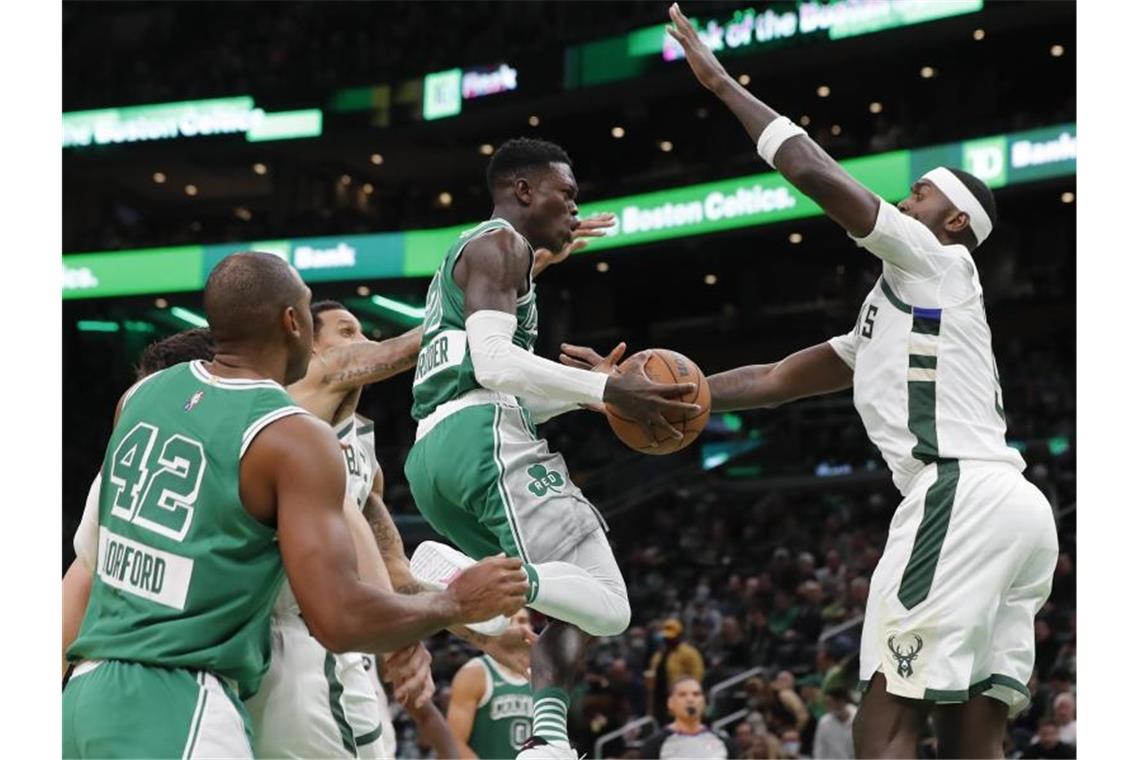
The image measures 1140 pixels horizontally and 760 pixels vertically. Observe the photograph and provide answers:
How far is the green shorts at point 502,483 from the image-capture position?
5.54 m

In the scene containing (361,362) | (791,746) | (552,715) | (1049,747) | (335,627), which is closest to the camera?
(335,627)

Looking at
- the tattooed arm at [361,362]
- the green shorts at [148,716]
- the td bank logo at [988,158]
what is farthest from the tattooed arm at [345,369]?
the td bank logo at [988,158]

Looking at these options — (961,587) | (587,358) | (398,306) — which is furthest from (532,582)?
(398,306)

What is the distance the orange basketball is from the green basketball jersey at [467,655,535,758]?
4.32m

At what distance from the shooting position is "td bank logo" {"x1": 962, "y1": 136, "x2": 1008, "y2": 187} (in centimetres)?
2148

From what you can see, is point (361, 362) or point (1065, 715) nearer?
point (361, 362)

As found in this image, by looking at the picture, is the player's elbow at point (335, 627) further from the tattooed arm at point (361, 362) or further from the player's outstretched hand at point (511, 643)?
the tattooed arm at point (361, 362)

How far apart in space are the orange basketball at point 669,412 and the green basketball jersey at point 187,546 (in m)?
1.90

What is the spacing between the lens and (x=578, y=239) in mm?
6574

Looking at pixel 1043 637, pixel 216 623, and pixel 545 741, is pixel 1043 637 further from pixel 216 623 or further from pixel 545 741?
pixel 216 623

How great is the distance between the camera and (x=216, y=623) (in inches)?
151

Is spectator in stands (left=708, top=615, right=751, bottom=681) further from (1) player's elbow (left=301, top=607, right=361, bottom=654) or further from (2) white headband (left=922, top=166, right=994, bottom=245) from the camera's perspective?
(1) player's elbow (left=301, top=607, right=361, bottom=654)

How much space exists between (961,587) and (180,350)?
9.16 feet

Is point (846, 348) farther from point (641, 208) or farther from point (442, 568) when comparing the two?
point (641, 208)
